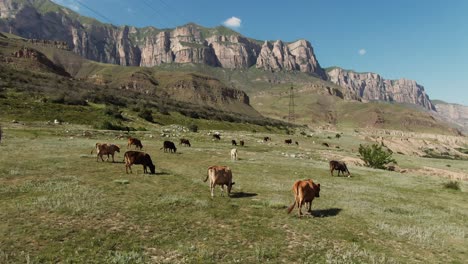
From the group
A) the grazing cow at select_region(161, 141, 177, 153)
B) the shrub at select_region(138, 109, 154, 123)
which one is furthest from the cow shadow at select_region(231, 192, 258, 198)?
the shrub at select_region(138, 109, 154, 123)

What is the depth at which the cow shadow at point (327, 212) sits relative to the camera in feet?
55.7

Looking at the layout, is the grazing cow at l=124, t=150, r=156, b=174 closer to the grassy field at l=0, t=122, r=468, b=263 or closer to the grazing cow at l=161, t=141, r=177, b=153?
the grassy field at l=0, t=122, r=468, b=263

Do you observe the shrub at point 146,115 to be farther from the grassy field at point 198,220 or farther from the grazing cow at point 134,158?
the grazing cow at point 134,158

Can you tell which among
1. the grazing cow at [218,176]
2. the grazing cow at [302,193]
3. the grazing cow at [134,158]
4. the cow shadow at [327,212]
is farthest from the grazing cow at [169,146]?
the grazing cow at [302,193]

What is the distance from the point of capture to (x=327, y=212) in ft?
57.9

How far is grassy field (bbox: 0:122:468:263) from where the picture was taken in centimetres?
1109

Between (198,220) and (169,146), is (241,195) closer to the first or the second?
(198,220)

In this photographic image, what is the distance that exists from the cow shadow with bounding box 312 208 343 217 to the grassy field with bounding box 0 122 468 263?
0.18ft

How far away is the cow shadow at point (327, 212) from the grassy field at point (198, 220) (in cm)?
5

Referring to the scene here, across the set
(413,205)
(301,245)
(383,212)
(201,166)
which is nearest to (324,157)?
(201,166)

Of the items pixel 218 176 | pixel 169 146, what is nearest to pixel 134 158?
pixel 218 176

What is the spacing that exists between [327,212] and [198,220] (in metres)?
7.21

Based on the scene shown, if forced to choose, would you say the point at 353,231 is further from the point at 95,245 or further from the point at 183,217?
the point at 95,245

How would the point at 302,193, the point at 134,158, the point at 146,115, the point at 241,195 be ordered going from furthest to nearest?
the point at 146,115
the point at 134,158
the point at 241,195
the point at 302,193
